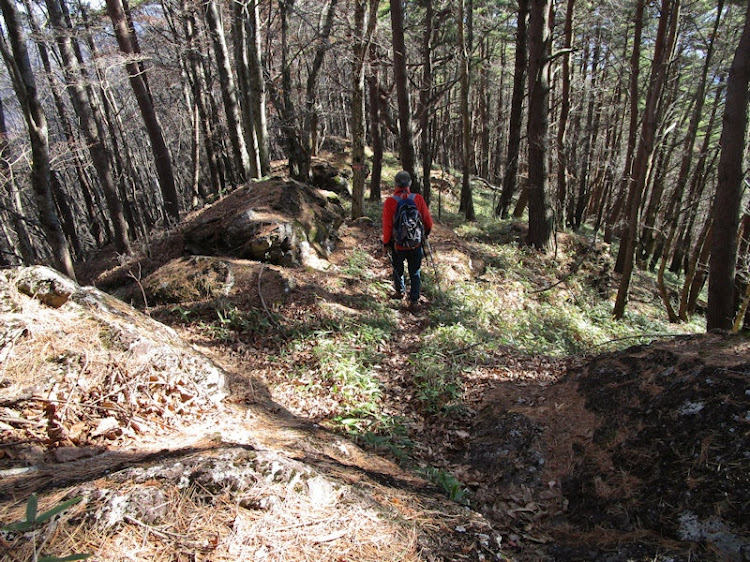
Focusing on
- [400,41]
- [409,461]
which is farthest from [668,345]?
[400,41]

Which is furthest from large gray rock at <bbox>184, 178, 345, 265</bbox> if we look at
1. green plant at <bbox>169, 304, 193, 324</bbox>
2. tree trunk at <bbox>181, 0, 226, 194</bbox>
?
tree trunk at <bbox>181, 0, 226, 194</bbox>

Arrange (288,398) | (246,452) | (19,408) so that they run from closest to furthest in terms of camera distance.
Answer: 1. (246,452)
2. (19,408)
3. (288,398)

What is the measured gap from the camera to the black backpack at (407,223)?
670 centimetres

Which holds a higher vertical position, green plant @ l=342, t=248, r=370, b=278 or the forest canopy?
the forest canopy

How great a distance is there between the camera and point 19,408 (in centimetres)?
293

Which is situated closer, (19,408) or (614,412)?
(19,408)

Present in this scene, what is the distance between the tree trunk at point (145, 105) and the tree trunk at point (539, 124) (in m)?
9.85

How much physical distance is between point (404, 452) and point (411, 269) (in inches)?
151

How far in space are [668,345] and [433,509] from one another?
3545 millimetres

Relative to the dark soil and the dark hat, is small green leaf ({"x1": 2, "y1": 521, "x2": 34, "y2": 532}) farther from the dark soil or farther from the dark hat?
the dark hat

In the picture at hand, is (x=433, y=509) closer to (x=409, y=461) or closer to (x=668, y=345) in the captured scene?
(x=409, y=461)

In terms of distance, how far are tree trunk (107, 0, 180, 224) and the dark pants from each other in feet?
25.8

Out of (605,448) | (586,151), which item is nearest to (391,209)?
(605,448)

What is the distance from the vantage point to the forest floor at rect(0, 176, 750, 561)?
2137 mm
